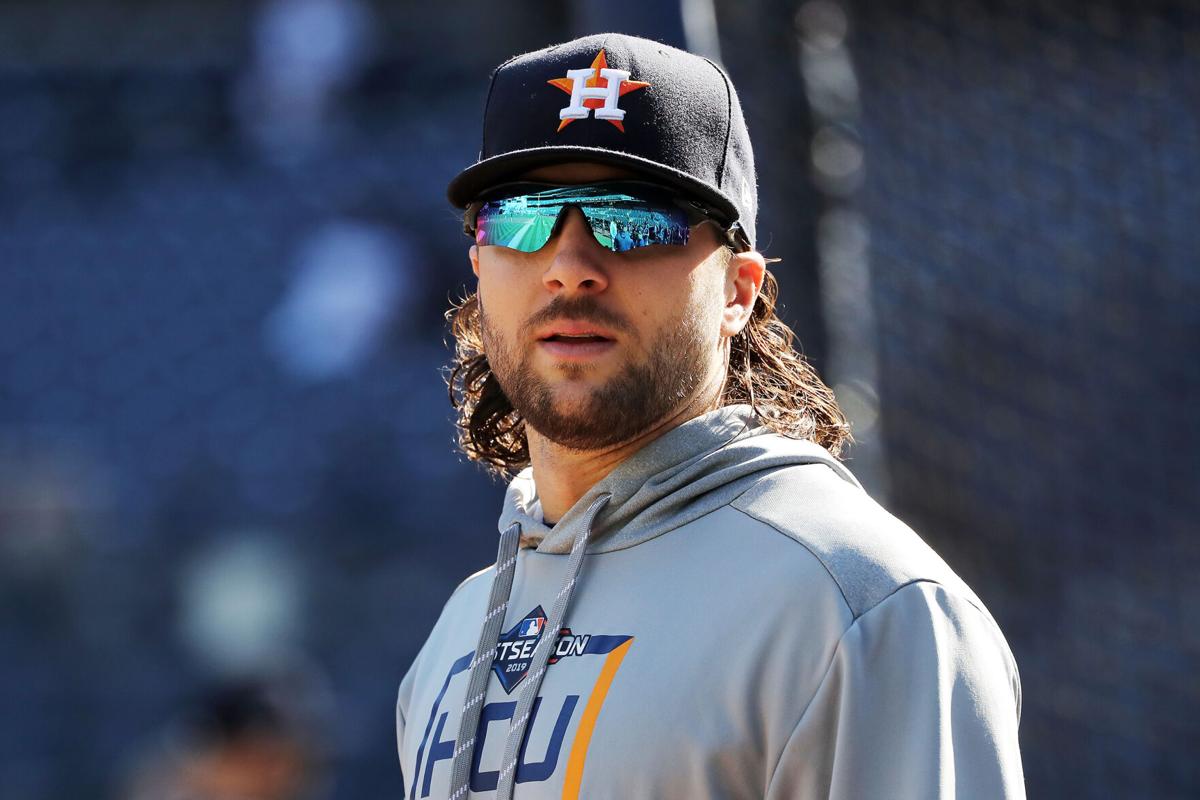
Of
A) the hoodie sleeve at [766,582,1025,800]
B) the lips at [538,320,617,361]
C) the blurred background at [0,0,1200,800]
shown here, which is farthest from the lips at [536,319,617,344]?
the blurred background at [0,0,1200,800]

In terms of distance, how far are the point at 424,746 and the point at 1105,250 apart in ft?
8.37

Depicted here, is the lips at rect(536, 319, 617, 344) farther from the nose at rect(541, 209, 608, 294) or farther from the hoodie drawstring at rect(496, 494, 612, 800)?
the hoodie drawstring at rect(496, 494, 612, 800)

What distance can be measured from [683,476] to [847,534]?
23 cm

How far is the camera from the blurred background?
3.32m

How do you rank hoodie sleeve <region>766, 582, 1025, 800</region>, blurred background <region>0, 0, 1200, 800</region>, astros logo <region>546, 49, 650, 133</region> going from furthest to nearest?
blurred background <region>0, 0, 1200, 800</region>
astros logo <region>546, 49, 650, 133</region>
hoodie sleeve <region>766, 582, 1025, 800</region>

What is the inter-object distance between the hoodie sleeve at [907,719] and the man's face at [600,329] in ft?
1.28

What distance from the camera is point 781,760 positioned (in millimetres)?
1264

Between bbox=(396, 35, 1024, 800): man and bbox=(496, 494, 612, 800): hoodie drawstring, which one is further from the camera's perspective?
bbox=(496, 494, 612, 800): hoodie drawstring

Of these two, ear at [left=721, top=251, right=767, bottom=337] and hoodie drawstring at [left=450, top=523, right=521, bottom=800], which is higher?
ear at [left=721, top=251, right=767, bottom=337]

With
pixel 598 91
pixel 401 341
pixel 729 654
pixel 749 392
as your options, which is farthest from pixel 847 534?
pixel 401 341

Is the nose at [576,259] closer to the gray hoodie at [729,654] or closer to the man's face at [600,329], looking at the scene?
the man's face at [600,329]

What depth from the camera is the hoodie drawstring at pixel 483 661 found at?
1.51 m

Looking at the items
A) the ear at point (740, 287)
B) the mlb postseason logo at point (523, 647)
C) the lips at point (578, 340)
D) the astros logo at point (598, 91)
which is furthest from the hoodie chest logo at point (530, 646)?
the astros logo at point (598, 91)

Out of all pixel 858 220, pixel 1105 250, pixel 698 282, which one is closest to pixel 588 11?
pixel 858 220
